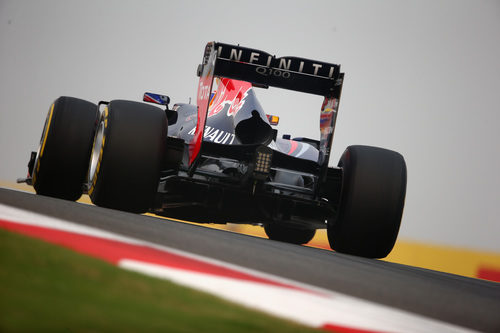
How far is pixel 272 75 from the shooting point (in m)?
5.10

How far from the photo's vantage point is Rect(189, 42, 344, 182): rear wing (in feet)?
15.9

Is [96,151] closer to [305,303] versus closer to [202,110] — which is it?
[202,110]

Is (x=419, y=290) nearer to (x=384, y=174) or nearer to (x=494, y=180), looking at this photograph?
(x=384, y=174)

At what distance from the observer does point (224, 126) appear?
530 cm

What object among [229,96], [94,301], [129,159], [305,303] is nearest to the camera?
[94,301]

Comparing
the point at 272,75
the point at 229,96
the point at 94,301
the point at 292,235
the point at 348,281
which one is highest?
the point at 272,75

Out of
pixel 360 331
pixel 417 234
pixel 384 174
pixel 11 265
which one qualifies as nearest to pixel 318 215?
pixel 384 174

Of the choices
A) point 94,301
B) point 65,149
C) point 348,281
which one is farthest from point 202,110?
point 94,301

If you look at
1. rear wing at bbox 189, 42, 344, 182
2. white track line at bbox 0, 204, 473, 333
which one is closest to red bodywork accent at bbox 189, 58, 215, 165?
rear wing at bbox 189, 42, 344, 182

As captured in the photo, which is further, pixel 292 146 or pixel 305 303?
pixel 292 146

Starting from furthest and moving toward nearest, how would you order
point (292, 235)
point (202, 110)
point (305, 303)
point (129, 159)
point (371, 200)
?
point (292, 235)
point (202, 110)
point (371, 200)
point (129, 159)
point (305, 303)

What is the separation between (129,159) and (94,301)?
120 inches

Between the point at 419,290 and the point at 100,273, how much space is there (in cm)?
180

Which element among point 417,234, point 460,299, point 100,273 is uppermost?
point 100,273
